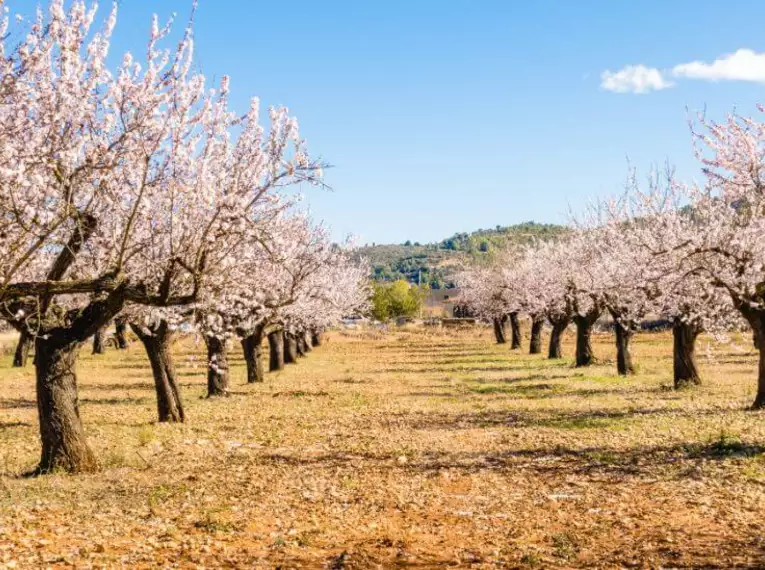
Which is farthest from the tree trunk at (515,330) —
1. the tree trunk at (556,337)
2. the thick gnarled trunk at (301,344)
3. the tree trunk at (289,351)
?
the tree trunk at (289,351)

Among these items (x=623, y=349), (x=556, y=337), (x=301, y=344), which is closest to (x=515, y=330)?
(x=556, y=337)

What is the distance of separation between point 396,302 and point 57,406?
11605 centimetres

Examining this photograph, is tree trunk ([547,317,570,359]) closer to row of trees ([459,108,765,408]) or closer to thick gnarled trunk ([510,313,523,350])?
row of trees ([459,108,765,408])

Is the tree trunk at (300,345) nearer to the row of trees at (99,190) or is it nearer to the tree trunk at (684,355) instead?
the tree trunk at (684,355)

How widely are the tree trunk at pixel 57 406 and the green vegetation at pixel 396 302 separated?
10284 cm

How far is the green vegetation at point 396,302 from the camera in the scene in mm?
118100

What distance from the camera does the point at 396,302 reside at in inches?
5089

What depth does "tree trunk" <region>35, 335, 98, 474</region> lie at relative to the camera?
13.4 meters

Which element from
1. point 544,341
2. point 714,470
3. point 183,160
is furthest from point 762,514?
point 544,341

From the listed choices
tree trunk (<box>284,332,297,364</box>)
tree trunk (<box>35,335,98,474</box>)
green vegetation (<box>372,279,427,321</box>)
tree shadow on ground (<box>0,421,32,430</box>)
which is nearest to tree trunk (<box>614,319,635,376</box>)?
tree trunk (<box>284,332,297,364</box>)

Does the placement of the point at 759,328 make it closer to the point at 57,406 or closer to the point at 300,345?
the point at 57,406

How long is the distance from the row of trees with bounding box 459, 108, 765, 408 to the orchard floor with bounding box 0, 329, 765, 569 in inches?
115

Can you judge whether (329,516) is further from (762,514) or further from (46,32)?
(46,32)

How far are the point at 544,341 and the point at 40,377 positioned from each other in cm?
6495
